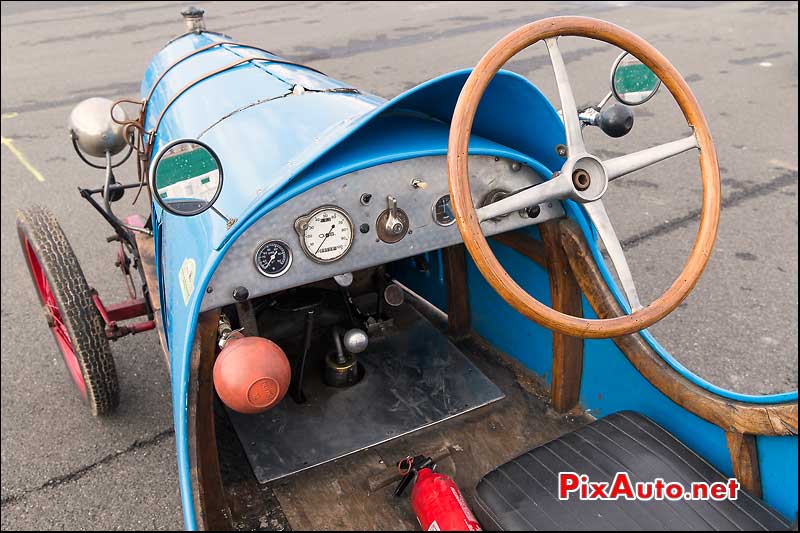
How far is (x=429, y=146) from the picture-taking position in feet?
6.28

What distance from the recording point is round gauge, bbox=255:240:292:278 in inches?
71.4

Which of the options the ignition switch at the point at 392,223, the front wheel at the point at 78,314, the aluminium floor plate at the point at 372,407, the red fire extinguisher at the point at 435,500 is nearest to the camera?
the ignition switch at the point at 392,223

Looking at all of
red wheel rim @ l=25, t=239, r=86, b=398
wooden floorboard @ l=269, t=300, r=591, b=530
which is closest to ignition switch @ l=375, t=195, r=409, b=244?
wooden floorboard @ l=269, t=300, r=591, b=530

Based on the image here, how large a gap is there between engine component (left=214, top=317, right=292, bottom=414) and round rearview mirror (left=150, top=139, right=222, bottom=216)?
39cm

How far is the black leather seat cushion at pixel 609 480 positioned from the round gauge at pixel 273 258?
0.91 meters

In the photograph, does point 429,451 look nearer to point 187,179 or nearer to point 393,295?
point 393,295

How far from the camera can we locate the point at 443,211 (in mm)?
2016

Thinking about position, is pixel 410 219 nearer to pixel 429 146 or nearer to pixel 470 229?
pixel 429 146

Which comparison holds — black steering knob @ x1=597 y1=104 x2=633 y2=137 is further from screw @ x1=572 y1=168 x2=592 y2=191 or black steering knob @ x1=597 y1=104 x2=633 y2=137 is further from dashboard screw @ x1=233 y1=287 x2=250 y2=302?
dashboard screw @ x1=233 y1=287 x2=250 y2=302

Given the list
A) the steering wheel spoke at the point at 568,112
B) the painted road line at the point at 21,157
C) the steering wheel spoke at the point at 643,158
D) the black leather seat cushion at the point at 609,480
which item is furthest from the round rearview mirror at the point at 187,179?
the painted road line at the point at 21,157

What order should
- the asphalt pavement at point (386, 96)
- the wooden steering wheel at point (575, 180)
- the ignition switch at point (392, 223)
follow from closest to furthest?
the wooden steering wheel at point (575, 180), the ignition switch at point (392, 223), the asphalt pavement at point (386, 96)

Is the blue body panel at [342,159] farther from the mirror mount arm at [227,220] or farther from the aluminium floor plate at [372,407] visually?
the aluminium floor plate at [372,407]

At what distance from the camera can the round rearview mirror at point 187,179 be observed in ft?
5.37

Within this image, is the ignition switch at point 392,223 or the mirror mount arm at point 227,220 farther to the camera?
the ignition switch at point 392,223
